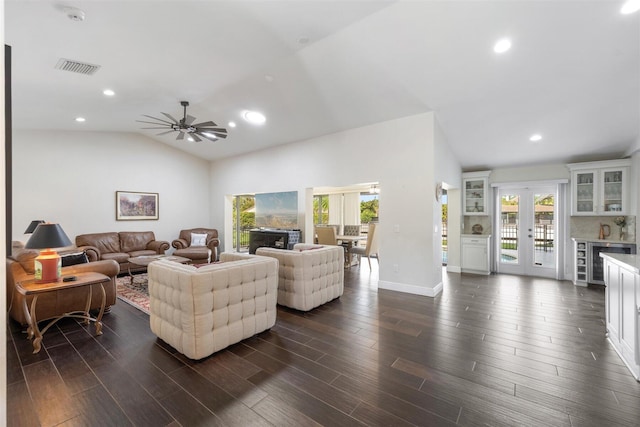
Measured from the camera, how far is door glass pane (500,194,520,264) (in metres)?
6.25

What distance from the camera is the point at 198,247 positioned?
7465mm

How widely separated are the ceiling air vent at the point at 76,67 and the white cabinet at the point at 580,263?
26.6ft

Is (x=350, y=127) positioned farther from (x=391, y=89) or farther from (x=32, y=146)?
(x=32, y=146)

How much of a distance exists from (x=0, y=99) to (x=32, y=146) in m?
7.35

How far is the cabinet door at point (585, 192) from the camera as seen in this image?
17.4 ft

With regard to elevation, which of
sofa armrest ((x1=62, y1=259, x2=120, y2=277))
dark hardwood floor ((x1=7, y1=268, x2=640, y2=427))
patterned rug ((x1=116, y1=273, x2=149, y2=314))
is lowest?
dark hardwood floor ((x1=7, y1=268, x2=640, y2=427))

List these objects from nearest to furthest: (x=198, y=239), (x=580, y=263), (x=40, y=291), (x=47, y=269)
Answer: (x=40, y=291) → (x=47, y=269) → (x=580, y=263) → (x=198, y=239)

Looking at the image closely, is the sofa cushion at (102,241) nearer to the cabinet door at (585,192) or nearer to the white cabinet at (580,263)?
the white cabinet at (580,263)

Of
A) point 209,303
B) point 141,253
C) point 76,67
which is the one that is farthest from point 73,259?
point 209,303

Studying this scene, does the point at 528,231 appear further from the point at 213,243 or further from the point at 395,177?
the point at 213,243

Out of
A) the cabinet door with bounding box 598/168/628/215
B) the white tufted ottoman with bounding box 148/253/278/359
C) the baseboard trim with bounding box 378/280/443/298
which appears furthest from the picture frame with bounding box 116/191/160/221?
the cabinet door with bounding box 598/168/628/215

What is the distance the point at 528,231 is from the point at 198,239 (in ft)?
25.7

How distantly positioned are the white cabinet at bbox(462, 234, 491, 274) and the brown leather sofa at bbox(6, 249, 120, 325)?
21.2 feet

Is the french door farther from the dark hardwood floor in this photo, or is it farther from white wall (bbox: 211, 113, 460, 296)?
white wall (bbox: 211, 113, 460, 296)
